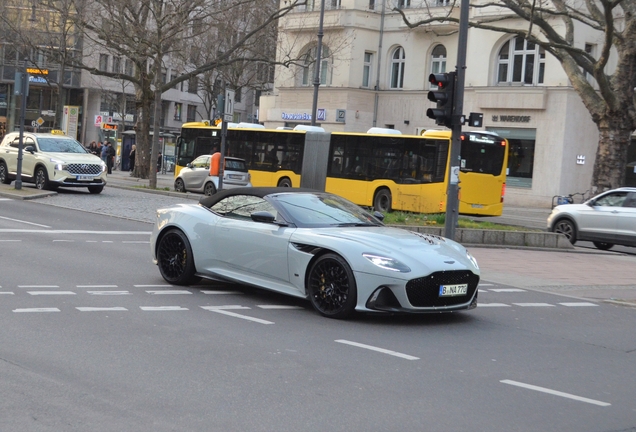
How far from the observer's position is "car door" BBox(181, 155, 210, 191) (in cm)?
3656

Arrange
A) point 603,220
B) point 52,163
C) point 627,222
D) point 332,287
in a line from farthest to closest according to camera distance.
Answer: point 52,163 → point 603,220 → point 627,222 → point 332,287

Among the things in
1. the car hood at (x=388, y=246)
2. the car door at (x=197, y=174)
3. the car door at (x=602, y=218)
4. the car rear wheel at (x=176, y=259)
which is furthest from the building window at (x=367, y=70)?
the car hood at (x=388, y=246)

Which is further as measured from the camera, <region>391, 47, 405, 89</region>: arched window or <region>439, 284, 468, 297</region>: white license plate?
<region>391, 47, 405, 89</region>: arched window

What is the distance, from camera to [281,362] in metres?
7.61

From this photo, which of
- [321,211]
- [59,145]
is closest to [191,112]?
[59,145]

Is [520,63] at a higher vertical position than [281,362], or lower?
higher

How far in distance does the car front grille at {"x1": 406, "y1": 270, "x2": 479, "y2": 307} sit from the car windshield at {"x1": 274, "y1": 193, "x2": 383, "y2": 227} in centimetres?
148

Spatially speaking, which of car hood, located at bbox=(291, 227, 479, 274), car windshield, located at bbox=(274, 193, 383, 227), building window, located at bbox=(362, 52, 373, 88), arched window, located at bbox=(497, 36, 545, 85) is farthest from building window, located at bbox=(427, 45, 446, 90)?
car hood, located at bbox=(291, 227, 479, 274)

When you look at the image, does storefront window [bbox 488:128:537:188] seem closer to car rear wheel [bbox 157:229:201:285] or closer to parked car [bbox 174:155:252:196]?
parked car [bbox 174:155:252:196]

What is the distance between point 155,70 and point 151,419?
105 ft

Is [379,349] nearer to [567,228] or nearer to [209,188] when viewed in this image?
[567,228]

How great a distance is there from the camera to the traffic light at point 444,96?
16859mm

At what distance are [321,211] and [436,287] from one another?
186 cm

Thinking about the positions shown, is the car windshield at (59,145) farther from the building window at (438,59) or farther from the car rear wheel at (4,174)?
the building window at (438,59)
